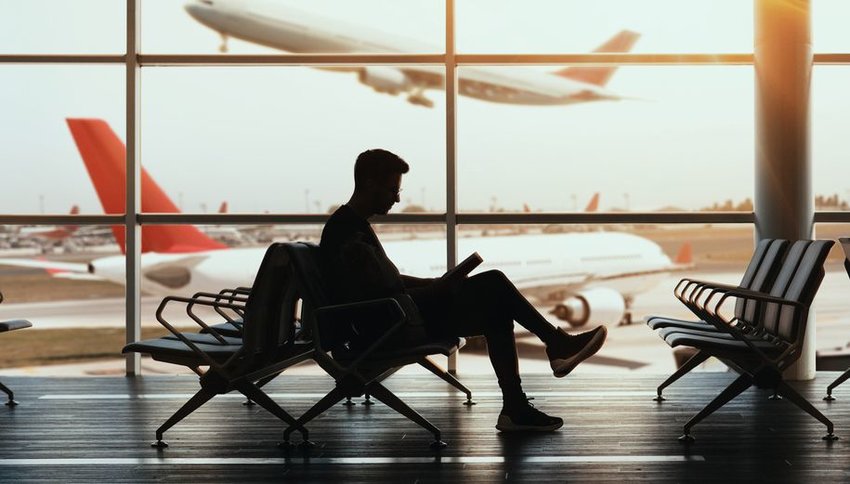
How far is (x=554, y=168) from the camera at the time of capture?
48.0 m

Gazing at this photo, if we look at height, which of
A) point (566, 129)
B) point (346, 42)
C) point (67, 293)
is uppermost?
point (566, 129)

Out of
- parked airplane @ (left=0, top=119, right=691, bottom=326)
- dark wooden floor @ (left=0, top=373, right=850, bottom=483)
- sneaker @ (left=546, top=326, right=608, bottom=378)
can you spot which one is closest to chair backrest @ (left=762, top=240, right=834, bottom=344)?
dark wooden floor @ (left=0, top=373, right=850, bottom=483)

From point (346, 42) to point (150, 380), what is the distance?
25.0 feet

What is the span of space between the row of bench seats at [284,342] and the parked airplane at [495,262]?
28.0 ft

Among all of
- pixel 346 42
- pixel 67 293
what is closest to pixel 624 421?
pixel 346 42

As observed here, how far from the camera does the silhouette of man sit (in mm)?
3170

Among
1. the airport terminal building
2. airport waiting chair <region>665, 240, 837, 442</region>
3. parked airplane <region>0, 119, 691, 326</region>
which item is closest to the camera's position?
the airport terminal building

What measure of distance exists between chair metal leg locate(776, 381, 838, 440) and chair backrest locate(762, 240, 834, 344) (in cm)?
18

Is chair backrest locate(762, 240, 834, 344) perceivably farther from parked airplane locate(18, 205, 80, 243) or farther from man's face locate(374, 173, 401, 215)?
parked airplane locate(18, 205, 80, 243)

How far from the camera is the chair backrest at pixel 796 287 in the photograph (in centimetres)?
324

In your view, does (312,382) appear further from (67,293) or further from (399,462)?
(67,293)

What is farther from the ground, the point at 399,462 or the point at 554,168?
the point at 554,168

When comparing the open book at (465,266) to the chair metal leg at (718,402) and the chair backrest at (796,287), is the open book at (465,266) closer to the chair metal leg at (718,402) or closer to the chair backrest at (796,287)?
the chair metal leg at (718,402)

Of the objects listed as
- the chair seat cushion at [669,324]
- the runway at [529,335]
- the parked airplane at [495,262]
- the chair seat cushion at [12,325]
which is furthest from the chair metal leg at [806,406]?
the runway at [529,335]
